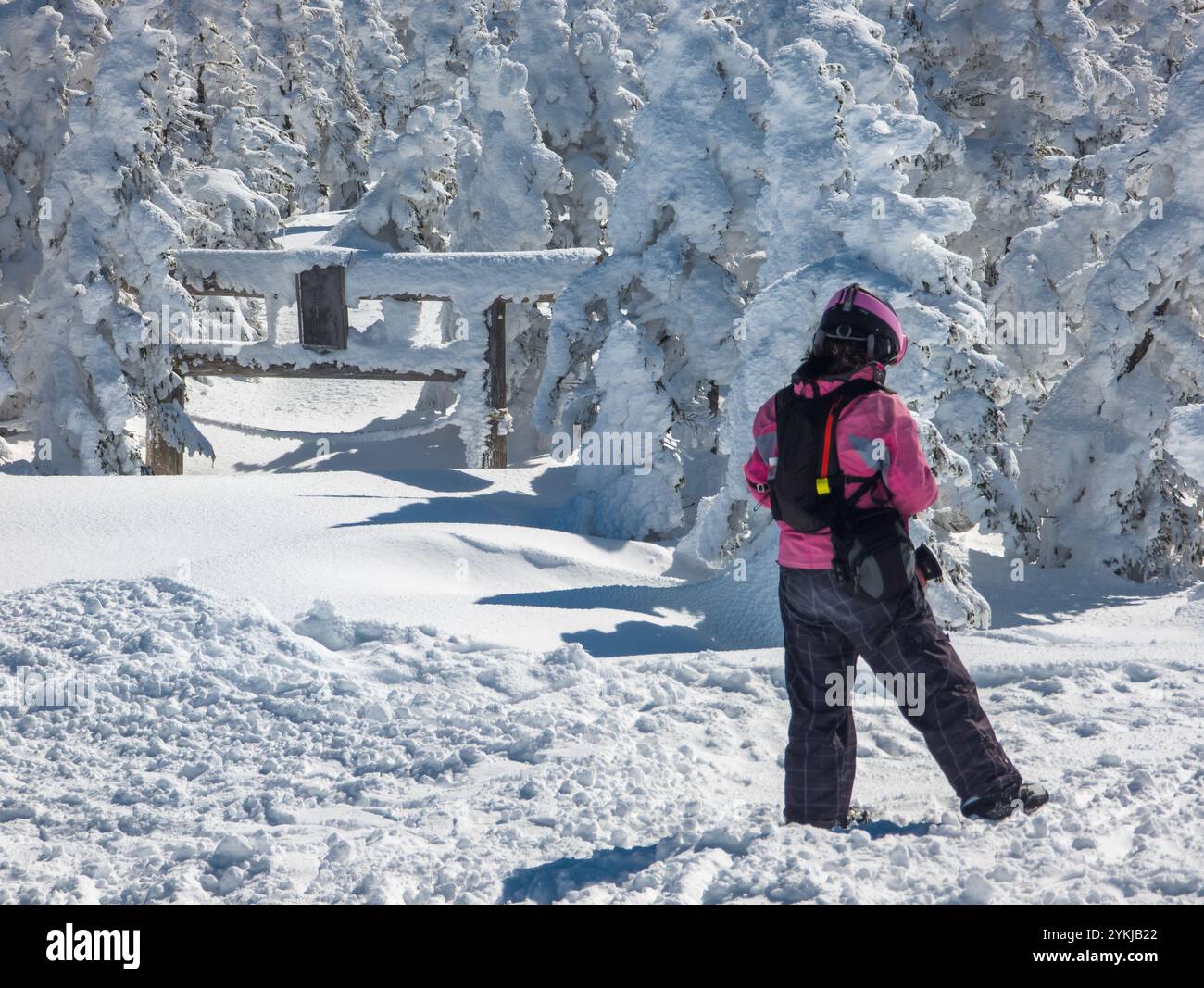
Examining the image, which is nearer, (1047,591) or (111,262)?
(1047,591)

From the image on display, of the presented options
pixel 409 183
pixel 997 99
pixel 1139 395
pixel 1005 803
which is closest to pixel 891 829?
pixel 1005 803

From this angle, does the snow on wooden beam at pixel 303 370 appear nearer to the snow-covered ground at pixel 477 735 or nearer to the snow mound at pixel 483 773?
the snow-covered ground at pixel 477 735

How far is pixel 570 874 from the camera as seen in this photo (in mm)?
3678

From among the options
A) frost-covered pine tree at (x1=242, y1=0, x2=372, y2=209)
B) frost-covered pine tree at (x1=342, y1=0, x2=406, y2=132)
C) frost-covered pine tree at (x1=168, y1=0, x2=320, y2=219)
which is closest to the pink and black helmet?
frost-covered pine tree at (x1=168, y1=0, x2=320, y2=219)

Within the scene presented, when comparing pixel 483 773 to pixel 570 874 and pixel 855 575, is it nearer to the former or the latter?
pixel 570 874

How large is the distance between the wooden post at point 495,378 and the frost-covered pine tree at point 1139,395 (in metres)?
7.49

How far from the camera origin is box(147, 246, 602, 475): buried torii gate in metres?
15.9

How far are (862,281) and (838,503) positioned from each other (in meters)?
4.84

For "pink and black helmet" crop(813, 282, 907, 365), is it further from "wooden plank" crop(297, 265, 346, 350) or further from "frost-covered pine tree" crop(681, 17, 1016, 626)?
"wooden plank" crop(297, 265, 346, 350)

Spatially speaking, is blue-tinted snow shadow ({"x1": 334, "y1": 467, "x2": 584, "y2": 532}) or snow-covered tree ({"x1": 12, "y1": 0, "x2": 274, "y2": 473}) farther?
snow-covered tree ({"x1": 12, "y1": 0, "x2": 274, "y2": 473})

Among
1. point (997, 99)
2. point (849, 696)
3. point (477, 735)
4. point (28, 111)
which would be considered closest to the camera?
point (849, 696)

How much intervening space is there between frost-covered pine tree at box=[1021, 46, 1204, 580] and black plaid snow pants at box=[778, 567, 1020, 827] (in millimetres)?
9219
